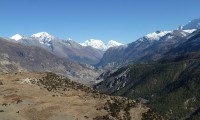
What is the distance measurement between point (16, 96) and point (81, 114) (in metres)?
35.2

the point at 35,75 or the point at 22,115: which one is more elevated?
the point at 35,75

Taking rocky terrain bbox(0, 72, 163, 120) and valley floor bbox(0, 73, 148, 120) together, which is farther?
rocky terrain bbox(0, 72, 163, 120)

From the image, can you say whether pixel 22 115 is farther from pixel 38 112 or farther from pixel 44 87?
pixel 44 87

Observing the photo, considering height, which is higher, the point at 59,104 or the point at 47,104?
the point at 47,104

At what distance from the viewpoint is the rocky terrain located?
13288 cm

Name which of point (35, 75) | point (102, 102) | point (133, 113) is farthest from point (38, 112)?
point (35, 75)

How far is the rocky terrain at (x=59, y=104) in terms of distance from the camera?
436 ft

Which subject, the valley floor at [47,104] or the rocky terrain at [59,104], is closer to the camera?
the valley floor at [47,104]

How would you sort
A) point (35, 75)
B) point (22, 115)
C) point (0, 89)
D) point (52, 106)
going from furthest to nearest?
point (35, 75), point (0, 89), point (52, 106), point (22, 115)

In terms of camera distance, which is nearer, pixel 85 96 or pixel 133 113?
pixel 133 113

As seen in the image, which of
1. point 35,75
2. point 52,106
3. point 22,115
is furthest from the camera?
point 35,75

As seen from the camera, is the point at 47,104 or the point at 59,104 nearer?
the point at 47,104

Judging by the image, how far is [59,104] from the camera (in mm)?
145375

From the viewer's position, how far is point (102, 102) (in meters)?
146
